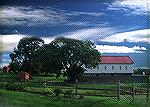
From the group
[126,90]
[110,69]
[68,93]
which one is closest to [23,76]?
[68,93]

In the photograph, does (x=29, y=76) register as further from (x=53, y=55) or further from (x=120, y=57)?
(x=120, y=57)

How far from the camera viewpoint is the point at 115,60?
31.2 ft

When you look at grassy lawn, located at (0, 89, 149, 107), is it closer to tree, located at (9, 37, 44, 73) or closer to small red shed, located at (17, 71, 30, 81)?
small red shed, located at (17, 71, 30, 81)

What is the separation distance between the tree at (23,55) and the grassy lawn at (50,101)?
42 cm

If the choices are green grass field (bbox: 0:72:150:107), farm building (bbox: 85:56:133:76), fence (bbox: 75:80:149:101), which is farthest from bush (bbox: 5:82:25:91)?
farm building (bbox: 85:56:133:76)

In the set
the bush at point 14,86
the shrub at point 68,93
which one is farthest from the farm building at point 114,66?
the bush at point 14,86

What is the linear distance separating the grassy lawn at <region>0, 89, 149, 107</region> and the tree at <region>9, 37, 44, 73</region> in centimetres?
42

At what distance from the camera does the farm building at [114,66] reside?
373 inches

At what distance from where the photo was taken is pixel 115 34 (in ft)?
31.2

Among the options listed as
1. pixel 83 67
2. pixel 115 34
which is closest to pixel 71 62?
pixel 83 67

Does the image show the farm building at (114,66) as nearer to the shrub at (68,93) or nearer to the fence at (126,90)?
the fence at (126,90)

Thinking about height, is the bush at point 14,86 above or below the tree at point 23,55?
below

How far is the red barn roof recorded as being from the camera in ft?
31.2

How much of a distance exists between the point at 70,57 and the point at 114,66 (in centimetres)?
70
